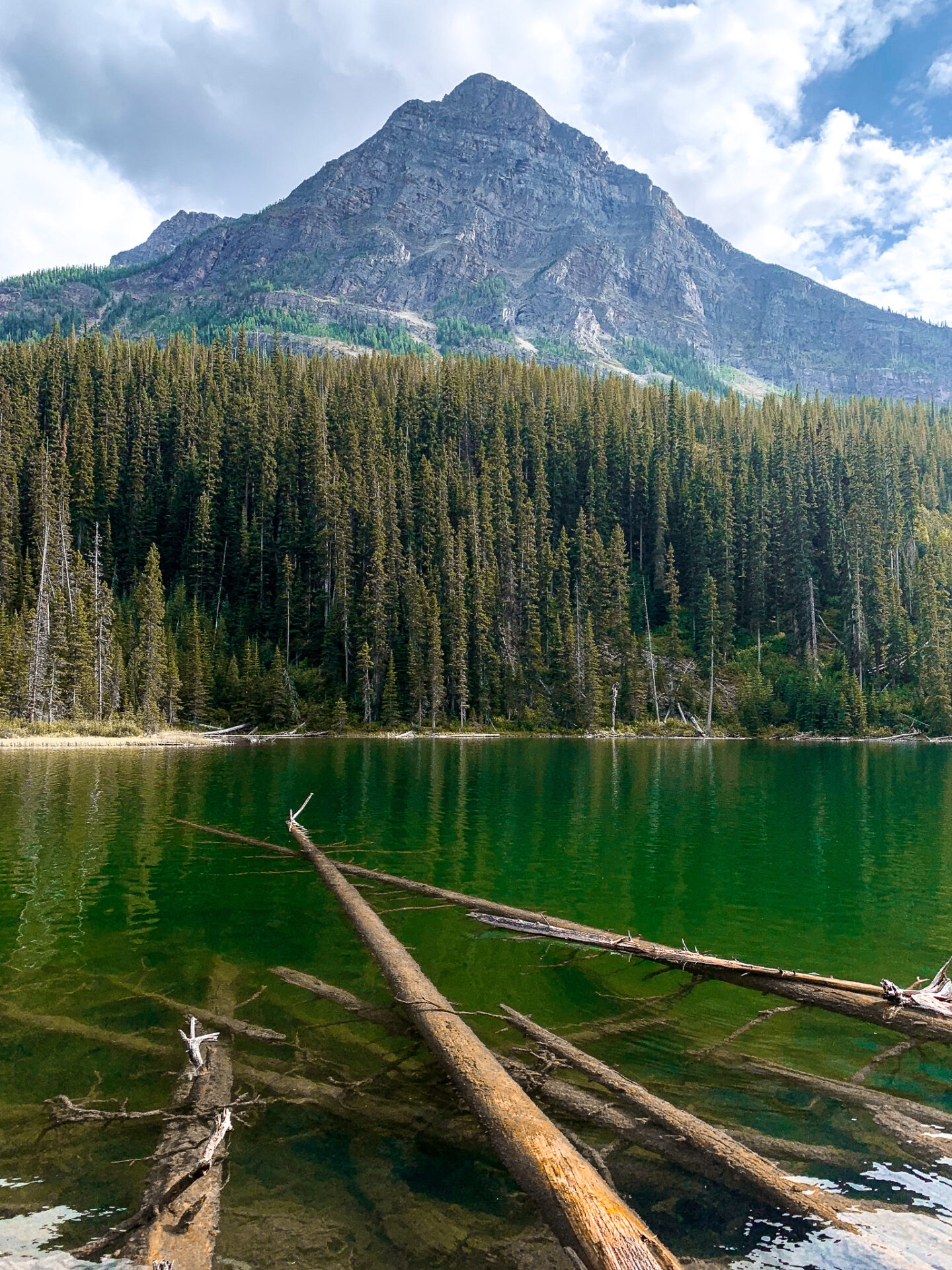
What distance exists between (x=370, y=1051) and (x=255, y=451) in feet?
360

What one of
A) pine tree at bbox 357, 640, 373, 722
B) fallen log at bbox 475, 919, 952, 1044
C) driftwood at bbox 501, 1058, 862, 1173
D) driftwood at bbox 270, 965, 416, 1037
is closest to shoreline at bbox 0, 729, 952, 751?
A: pine tree at bbox 357, 640, 373, 722

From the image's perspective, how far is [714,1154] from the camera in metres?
6.70

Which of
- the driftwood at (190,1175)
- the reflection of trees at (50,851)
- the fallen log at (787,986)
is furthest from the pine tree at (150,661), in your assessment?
the driftwood at (190,1175)

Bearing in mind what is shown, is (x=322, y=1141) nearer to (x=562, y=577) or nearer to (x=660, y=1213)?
(x=660, y=1213)

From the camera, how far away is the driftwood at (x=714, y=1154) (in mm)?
6199

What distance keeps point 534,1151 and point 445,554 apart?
93.2m

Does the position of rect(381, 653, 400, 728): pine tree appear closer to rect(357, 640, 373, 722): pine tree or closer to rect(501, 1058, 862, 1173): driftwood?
rect(357, 640, 373, 722): pine tree

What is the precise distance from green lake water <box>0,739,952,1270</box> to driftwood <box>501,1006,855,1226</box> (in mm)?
211

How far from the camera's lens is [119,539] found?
103 meters

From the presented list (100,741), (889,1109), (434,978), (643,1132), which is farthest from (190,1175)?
(100,741)

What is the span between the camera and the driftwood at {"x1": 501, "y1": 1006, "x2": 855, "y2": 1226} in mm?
6199

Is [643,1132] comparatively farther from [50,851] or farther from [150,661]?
[150,661]

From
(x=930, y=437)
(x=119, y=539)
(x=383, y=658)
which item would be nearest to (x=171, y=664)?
(x=383, y=658)

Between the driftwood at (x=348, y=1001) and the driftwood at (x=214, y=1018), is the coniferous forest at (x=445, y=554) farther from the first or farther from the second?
the driftwood at (x=348, y=1001)
